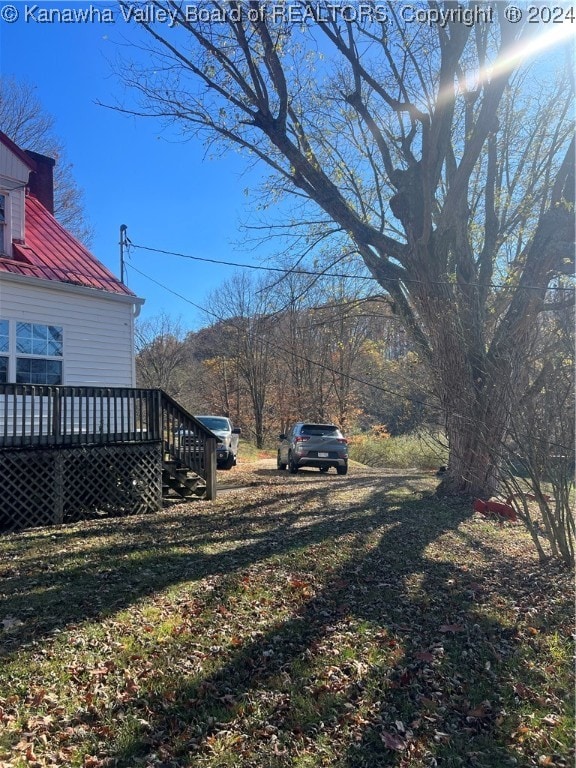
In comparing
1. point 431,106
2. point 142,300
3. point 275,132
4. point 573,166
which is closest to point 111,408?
point 142,300

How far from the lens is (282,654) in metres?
3.84

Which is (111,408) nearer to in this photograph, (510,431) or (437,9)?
(510,431)

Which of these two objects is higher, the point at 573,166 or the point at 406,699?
the point at 573,166

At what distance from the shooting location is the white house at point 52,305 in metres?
10.4

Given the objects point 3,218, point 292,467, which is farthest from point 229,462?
point 3,218

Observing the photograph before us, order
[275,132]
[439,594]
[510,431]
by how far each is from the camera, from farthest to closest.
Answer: [275,132] < [510,431] < [439,594]

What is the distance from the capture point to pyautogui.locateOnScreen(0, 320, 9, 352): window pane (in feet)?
33.4

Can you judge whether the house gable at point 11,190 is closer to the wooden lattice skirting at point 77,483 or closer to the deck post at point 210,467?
the wooden lattice skirting at point 77,483

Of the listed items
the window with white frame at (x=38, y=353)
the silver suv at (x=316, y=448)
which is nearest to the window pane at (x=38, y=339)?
the window with white frame at (x=38, y=353)

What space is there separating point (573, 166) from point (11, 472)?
1090 cm

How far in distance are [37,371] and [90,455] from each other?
115 inches

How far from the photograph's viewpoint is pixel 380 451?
26.4m

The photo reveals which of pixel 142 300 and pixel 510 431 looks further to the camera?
pixel 142 300

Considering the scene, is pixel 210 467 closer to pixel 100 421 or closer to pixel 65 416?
pixel 100 421
